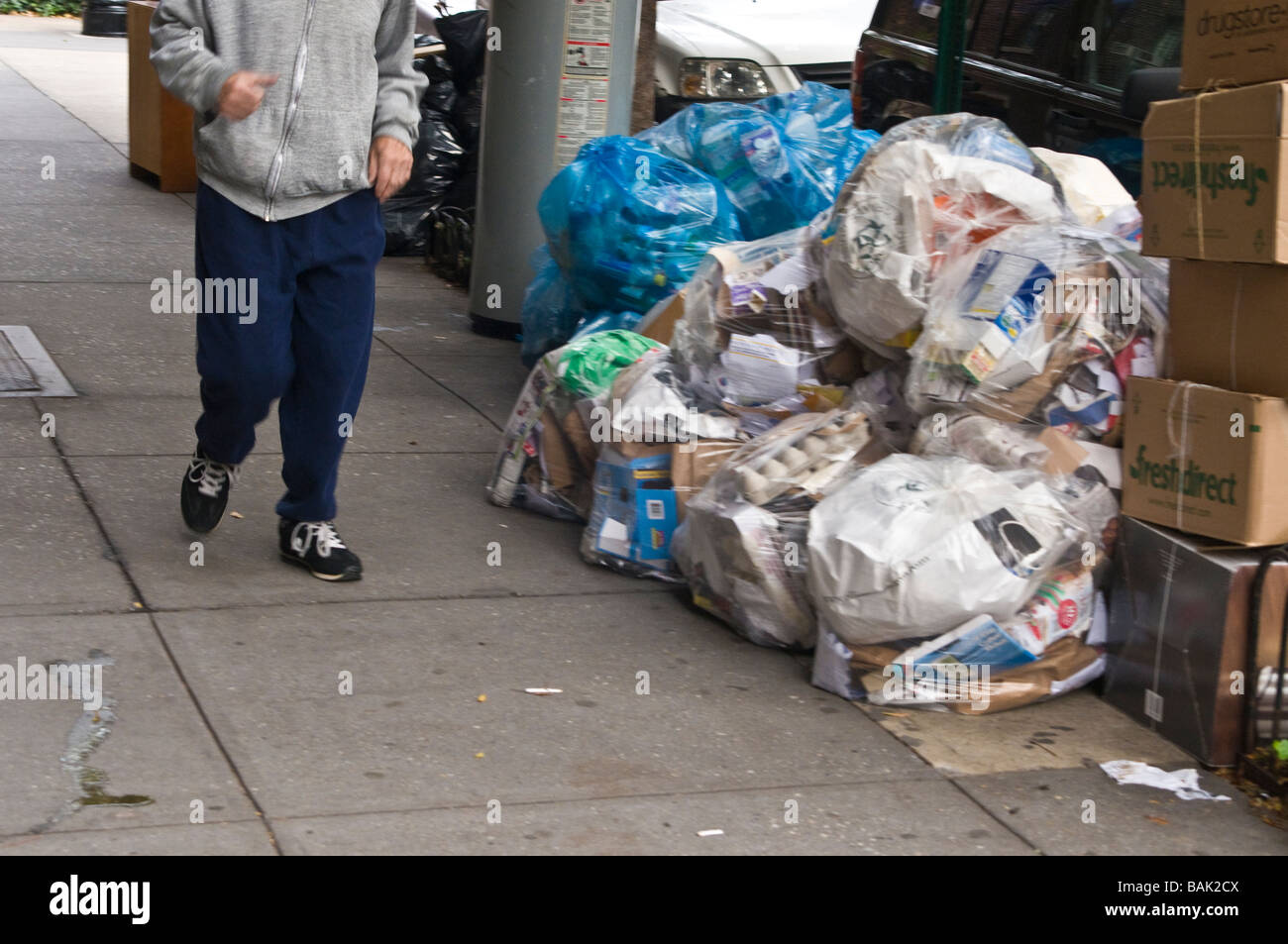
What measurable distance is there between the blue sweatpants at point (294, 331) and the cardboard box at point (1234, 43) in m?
2.03

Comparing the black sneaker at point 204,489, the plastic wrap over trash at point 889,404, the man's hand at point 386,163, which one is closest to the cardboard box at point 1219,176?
the plastic wrap over trash at point 889,404

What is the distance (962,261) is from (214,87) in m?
1.91

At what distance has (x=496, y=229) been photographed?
23.4ft

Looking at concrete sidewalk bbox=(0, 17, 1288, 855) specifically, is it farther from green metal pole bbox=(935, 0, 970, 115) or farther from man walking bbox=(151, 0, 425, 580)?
green metal pole bbox=(935, 0, 970, 115)

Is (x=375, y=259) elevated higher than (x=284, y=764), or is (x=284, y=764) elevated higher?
(x=375, y=259)

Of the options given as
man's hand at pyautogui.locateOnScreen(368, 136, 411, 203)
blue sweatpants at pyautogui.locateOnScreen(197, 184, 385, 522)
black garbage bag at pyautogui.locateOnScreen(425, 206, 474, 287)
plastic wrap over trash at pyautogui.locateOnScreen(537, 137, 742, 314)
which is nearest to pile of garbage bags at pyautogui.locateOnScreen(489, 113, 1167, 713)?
plastic wrap over trash at pyautogui.locateOnScreen(537, 137, 742, 314)

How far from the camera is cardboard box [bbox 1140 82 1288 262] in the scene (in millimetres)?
3416

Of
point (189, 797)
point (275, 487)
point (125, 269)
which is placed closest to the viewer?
point (189, 797)

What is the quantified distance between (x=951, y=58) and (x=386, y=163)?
11.4 ft

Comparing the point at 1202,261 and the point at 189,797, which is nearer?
the point at 189,797

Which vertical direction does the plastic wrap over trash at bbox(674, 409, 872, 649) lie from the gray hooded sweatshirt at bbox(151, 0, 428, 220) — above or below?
below

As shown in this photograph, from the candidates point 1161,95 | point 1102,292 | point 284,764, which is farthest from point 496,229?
point 284,764

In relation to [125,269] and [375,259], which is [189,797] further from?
[125,269]

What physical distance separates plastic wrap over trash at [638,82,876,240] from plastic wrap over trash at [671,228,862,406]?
37.4 inches
